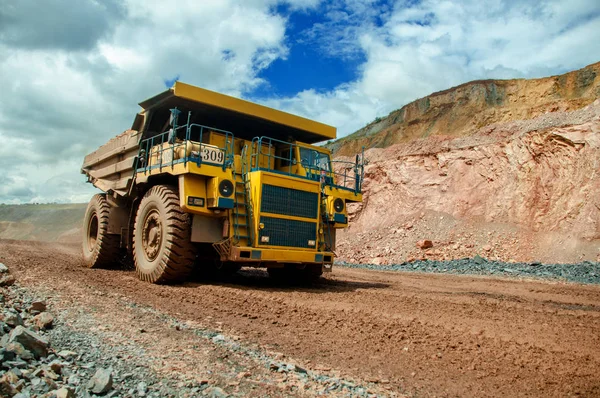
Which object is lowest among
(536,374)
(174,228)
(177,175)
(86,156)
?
(536,374)

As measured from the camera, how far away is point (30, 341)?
11.3ft

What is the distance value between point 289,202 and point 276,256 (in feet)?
3.43

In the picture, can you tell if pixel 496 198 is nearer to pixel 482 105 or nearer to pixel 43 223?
pixel 482 105

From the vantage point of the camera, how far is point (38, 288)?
21.2ft

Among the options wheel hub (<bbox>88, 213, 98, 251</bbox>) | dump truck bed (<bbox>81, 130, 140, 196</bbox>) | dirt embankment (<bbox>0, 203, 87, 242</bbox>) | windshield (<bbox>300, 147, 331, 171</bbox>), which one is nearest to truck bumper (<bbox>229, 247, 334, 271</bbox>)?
windshield (<bbox>300, 147, 331, 171</bbox>)

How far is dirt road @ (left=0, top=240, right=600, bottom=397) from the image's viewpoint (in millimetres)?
3654

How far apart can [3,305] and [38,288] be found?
1671 millimetres

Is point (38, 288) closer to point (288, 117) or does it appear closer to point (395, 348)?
point (395, 348)

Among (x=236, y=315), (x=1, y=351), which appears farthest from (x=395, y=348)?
(x=1, y=351)

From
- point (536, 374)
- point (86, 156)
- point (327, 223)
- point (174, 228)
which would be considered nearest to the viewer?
point (536, 374)

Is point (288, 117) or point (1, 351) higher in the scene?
point (288, 117)

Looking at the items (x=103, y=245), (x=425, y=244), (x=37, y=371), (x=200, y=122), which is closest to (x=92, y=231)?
(x=103, y=245)

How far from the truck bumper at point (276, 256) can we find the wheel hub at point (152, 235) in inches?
61.3

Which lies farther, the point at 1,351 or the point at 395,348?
the point at 395,348
